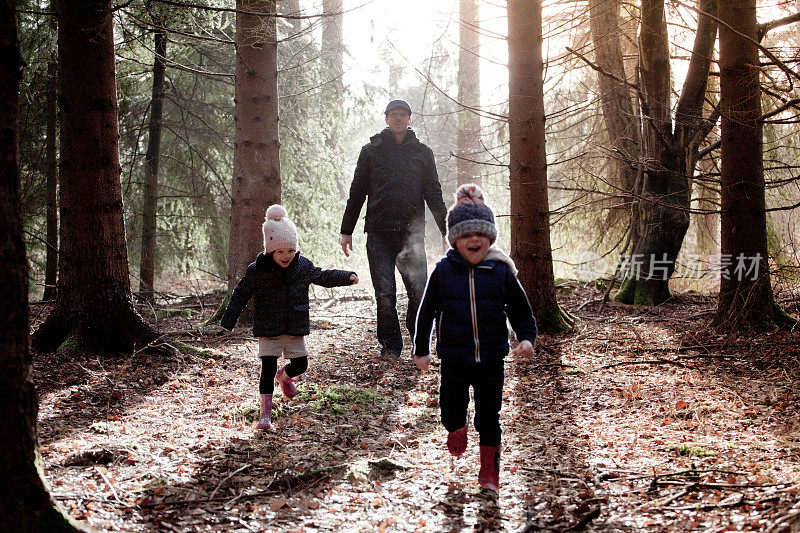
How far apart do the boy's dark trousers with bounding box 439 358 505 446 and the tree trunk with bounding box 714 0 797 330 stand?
4.48m

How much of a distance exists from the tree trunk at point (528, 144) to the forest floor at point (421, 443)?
1.00m

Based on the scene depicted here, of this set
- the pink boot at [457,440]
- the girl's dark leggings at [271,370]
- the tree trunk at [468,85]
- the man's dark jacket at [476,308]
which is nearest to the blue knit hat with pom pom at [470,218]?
the man's dark jacket at [476,308]

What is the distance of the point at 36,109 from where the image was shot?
1024 centimetres

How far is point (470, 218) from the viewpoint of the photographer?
364 cm

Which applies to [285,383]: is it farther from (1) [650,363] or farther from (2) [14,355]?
(1) [650,363]

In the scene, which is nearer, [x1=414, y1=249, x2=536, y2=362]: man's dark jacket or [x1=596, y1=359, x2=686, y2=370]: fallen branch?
[x1=414, y1=249, x2=536, y2=362]: man's dark jacket

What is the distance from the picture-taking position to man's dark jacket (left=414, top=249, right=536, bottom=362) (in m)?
3.58

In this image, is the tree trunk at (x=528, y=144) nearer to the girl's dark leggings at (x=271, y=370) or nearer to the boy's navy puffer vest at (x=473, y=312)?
the girl's dark leggings at (x=271, y=370)

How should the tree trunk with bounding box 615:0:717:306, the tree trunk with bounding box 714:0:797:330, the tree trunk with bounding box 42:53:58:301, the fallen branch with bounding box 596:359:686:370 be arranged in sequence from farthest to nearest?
the tree trunk with bounding box 42:53:58:301
the tree trunk with bounding box 615:0:717:306
the tree trunk with bounding box 714:0:797:330
the fallen branch with bounding box 596:359:686:370

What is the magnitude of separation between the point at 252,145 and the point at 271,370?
4392mm

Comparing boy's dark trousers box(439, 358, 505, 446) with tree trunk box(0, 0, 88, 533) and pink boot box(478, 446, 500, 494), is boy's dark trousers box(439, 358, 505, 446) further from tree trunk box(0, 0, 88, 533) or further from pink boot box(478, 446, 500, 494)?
tree trunk box(0, 0, 88, 533)

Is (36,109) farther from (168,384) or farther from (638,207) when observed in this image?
(638,207)

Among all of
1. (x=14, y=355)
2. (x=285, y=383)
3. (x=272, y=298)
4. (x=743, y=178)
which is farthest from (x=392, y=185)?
(x=14, y=355)

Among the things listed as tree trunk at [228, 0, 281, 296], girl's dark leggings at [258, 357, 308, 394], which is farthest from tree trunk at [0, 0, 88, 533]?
tree trunk at [228, 0, 281, 296]
